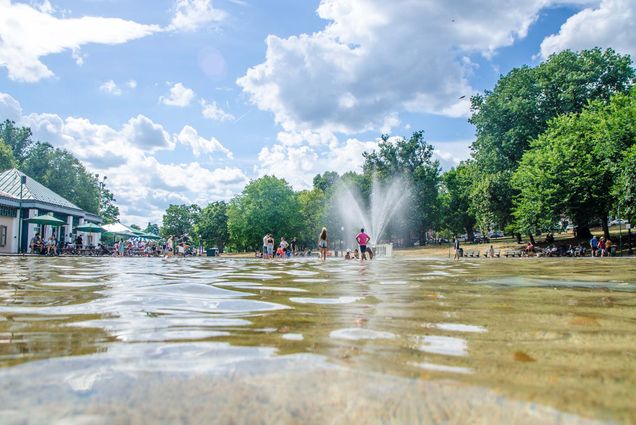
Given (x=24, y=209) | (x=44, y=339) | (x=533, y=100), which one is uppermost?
(x=533, y=100)

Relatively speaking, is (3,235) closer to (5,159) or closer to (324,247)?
(5,159)

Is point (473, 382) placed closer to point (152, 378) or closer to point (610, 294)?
point (152, 378)

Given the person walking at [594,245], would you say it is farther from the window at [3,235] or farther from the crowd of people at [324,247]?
the window at [3,235]

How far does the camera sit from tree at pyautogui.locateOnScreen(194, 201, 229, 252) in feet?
357

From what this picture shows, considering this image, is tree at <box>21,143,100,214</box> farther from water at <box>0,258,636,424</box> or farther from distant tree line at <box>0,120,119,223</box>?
water at <box>0,258,636,424</box>

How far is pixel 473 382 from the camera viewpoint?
171 centimetres

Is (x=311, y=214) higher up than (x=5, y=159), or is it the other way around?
(x=5, y=159)

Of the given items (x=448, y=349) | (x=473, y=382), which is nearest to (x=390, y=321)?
(x=448, y=349)

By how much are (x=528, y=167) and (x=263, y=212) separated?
132 feet

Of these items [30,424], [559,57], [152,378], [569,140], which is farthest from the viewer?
[559,57]

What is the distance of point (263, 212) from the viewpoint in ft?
226

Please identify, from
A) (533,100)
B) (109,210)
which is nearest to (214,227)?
(109,210)

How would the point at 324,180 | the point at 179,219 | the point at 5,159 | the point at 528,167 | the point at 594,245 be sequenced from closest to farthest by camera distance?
the point at 594,245, the point at 528,167, the point at 5,159, the point at 324,180, the point at 179,219

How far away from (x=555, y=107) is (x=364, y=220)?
32941 mm
